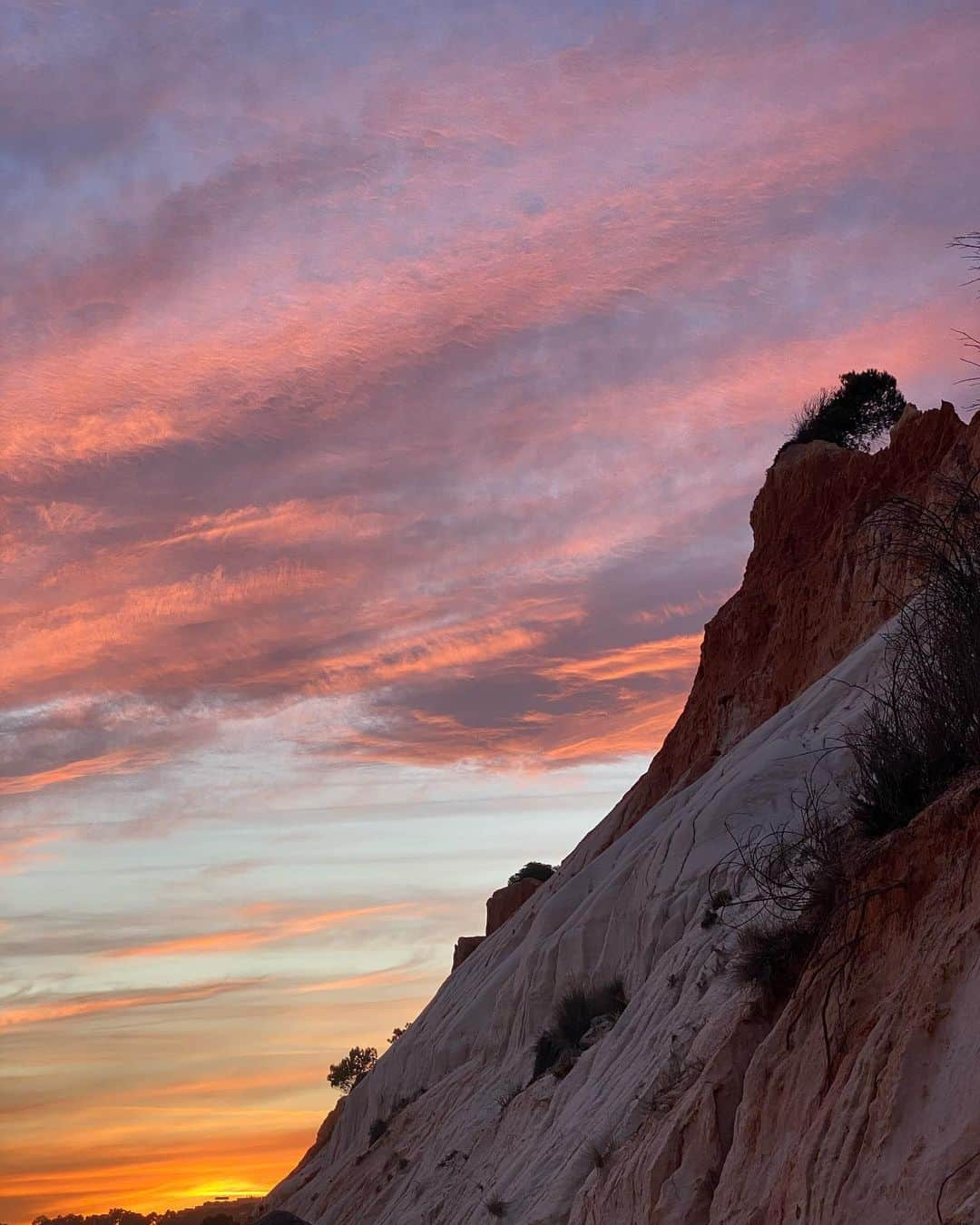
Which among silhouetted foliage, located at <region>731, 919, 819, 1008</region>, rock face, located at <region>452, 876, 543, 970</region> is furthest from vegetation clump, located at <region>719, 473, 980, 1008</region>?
rock face, located at <region>452, 876, 543, 970</region>

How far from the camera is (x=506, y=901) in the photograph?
4828cm

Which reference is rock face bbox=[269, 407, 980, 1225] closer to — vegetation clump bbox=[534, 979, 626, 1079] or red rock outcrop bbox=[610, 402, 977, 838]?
red rock outcrop bbox=[610, 402, 977, 838]

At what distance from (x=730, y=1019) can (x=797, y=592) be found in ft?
64.1

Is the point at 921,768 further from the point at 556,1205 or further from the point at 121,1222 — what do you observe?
the point at 121,1222

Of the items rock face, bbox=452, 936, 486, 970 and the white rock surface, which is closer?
the white rock surface

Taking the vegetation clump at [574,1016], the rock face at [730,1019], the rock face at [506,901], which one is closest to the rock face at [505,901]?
the rock face at [506,901]

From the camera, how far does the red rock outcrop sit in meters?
28.0

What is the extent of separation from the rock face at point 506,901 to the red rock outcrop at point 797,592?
13.8 metres

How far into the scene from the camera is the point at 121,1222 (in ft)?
288

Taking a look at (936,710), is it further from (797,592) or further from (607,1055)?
(797,592)

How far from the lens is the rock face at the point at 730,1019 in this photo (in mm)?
8312

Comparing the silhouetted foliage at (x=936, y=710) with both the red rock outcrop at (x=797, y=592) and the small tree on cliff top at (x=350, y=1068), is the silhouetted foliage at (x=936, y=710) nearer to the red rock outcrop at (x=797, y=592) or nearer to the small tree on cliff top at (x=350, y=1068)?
the red rock outcrop at (x=797, y=592)

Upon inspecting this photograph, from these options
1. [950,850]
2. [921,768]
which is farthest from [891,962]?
[921,768]

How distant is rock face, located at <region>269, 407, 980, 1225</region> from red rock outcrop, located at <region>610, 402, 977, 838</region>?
0.07 meters
